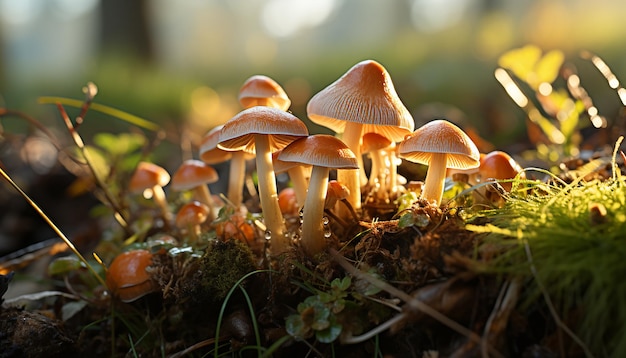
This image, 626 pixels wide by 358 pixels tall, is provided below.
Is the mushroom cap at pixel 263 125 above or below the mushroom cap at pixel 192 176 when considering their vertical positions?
→ above

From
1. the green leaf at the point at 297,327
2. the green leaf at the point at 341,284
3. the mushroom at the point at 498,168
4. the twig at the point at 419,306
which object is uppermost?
the mushroom at the point at 498,168

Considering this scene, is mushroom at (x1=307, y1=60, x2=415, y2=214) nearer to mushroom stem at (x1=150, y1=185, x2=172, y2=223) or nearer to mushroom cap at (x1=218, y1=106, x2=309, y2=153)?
mushroom cap at (x1=218, y1=106, x2=309, y2=153)

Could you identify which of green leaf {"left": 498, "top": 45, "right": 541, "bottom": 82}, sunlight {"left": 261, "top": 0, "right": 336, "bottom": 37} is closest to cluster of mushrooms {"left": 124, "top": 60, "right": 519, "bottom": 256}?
green leaf {"left": 498, "top": 45, "right": 541, "bottom": 82}

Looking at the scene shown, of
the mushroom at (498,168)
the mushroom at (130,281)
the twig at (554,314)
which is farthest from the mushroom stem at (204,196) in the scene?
the twig at (554,314)

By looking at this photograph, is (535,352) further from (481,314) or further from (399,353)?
(399,353)

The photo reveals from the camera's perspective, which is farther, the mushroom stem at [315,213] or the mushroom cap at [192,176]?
the mushroom cap at [192,176]

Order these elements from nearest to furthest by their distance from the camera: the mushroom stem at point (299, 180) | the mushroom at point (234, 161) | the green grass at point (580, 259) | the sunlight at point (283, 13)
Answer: the green grass at point (580, 259), the mushroom stem at point (299, 180), the mushroom at point (234, 161), the sunlight at point (283, 13)

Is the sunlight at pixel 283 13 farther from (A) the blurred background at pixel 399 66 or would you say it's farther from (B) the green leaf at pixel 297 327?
(B) the green leaf at pixel 297 327

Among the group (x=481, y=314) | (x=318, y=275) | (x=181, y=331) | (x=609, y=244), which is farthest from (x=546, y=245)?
(x=181, y=331)

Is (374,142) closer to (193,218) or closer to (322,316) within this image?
(322,316)
